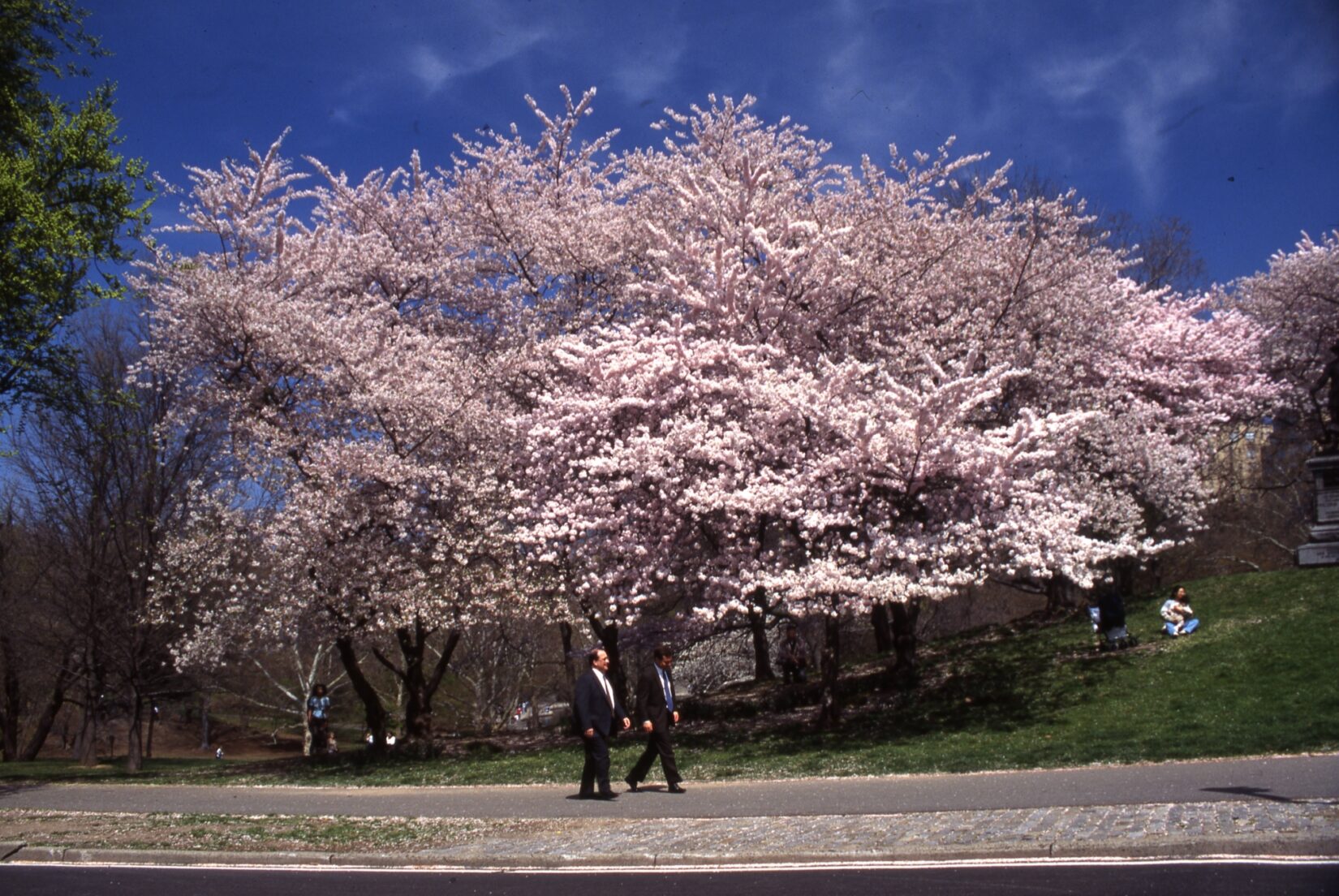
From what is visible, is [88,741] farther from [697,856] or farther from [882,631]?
[697,856]

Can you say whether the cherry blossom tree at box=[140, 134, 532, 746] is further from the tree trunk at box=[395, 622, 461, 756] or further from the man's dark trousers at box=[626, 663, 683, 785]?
the man's dark trousers at box=[626, 663, 683, 785]

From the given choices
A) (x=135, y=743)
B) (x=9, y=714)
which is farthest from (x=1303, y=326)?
(x=9, y=714)

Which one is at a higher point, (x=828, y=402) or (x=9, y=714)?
(x=828, y=402)

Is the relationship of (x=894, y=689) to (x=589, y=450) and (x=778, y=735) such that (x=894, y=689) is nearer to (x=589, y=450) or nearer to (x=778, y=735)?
(x=778, y=735)

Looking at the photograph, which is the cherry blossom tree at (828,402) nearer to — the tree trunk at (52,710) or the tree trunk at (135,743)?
the tree trunk at (135,743)

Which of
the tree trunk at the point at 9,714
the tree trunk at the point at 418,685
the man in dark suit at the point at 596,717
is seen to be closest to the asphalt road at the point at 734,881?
the man in dark suit at the point at 596,717

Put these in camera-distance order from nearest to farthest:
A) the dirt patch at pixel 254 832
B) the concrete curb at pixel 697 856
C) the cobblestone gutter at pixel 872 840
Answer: the concrete curb at pixel 697 856
the cobblestone gutter at pixel 872 840
the dirt patch at pixel 254 832

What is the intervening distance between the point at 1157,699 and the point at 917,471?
452 cm

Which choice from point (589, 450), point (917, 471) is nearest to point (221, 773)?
point (589, 450)

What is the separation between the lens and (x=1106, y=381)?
75.6 ft

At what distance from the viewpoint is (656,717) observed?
11883 millimetres

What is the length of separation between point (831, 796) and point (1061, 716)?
553 centimetres

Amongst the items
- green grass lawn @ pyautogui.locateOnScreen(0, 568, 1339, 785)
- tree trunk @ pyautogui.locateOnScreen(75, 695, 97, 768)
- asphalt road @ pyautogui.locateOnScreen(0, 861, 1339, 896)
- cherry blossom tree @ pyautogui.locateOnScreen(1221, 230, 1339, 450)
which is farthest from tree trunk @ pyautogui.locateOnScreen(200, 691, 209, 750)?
cherry blossom tree @ pyautogui.locateOnScreen(1221, 230, 1339, 450)

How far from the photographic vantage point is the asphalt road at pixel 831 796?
970 centimetres
